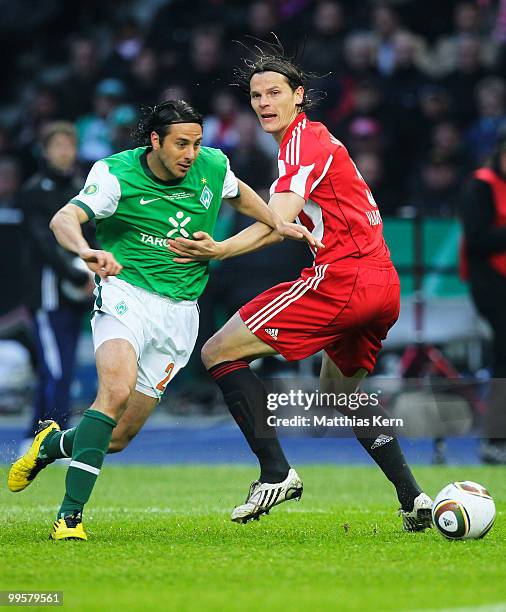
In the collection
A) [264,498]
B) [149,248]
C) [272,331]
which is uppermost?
[149,248]

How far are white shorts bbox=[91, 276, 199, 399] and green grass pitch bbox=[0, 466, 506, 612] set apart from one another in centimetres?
89

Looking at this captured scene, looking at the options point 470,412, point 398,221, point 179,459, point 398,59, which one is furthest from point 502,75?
point 179,459

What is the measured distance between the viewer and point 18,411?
564 inches

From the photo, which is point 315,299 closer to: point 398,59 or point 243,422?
point 243,422

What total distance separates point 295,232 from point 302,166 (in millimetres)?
456

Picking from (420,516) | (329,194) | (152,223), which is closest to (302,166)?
(329,194)

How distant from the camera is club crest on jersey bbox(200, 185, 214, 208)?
737 cm

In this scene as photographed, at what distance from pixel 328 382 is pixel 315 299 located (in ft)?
2.01

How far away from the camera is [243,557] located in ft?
20.1

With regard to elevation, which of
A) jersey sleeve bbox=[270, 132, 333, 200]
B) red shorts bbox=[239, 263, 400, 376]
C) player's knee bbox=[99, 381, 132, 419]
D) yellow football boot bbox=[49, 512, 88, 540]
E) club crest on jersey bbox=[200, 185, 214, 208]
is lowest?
yellow football boot bbox=[49, 512, 88, 540]

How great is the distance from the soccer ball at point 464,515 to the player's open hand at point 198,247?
5.84 ft

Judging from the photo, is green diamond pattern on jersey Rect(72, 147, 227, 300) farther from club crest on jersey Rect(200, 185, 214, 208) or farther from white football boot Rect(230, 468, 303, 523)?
white football boot Rect(230, 468, 303, 523)

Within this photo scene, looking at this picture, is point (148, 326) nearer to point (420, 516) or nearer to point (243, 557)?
point (243, 557)

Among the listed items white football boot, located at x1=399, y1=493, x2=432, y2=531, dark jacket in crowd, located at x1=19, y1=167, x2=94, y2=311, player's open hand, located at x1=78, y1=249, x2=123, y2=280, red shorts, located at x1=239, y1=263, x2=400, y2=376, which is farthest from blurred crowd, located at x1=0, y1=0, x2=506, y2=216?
player's open hand, located at x1=78, y1=249, x2=123, y2=280
